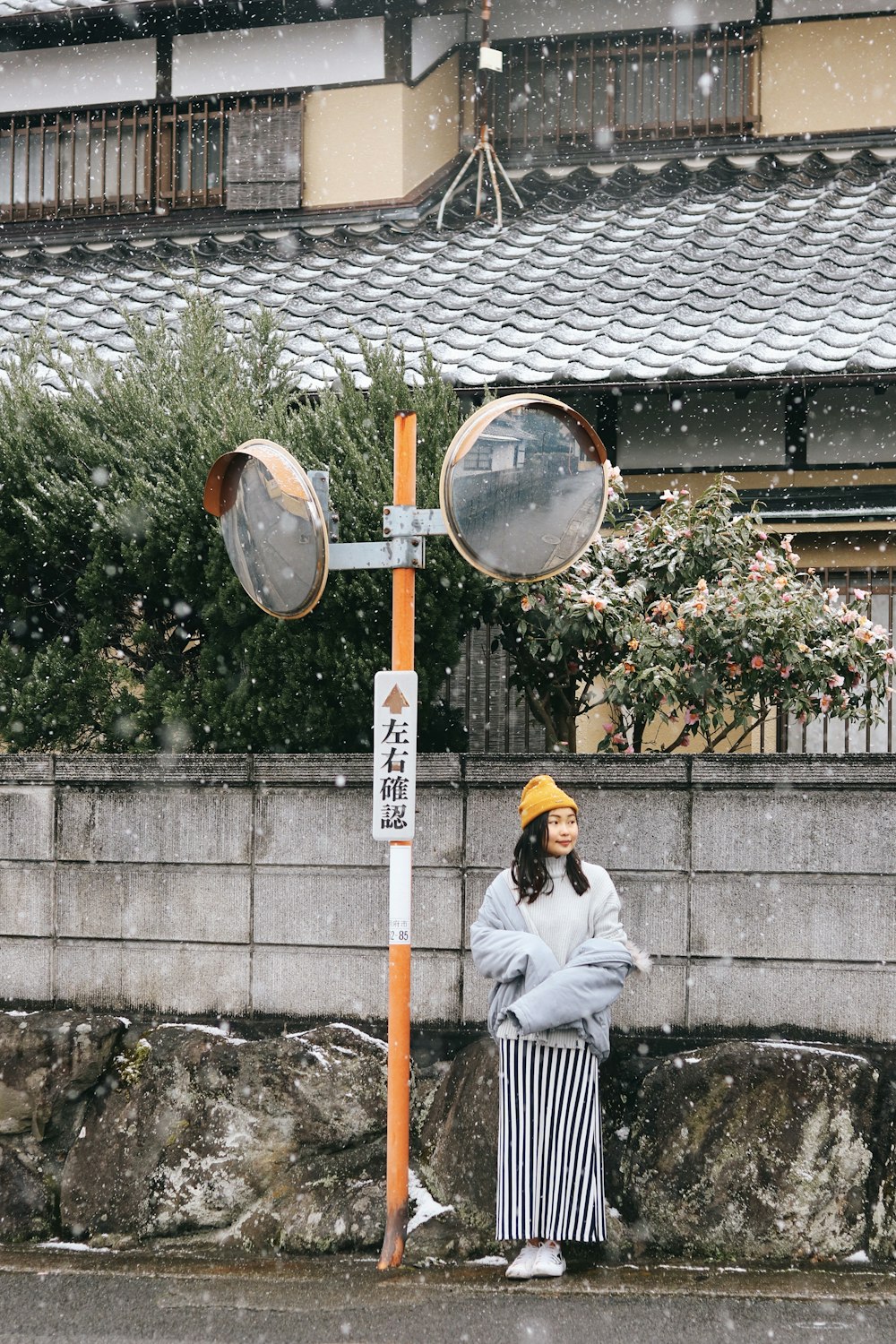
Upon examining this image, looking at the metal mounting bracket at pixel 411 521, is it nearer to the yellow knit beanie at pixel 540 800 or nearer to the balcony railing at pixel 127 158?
the yellow knit beanie at pixel 540 800

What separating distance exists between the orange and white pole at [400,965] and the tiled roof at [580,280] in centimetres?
251

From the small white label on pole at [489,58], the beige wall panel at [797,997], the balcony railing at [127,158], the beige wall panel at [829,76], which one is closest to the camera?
the beige wall panel at [797,997]

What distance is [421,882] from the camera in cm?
612

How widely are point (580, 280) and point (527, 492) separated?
16.5 ft

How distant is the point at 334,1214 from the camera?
221 inches

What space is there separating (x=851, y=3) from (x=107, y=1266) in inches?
415

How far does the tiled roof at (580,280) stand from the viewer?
8.34m

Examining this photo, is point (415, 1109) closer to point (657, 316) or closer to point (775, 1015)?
point (775, 1015)

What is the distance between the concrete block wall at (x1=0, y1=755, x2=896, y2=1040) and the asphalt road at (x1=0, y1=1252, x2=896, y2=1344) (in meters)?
1.14

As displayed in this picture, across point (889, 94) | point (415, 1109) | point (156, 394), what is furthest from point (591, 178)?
point (415, 1109)

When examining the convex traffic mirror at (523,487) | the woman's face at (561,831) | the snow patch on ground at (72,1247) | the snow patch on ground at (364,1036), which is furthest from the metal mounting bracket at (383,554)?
the snow patch on ground at (72,1247)

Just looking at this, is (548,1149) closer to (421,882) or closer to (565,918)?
(565,918)

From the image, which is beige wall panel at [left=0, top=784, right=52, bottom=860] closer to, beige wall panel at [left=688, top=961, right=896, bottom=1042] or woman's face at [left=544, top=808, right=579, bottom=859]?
woman's face at [left=544, top=808, right=579, bottom=859]

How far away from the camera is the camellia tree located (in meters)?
6.25
